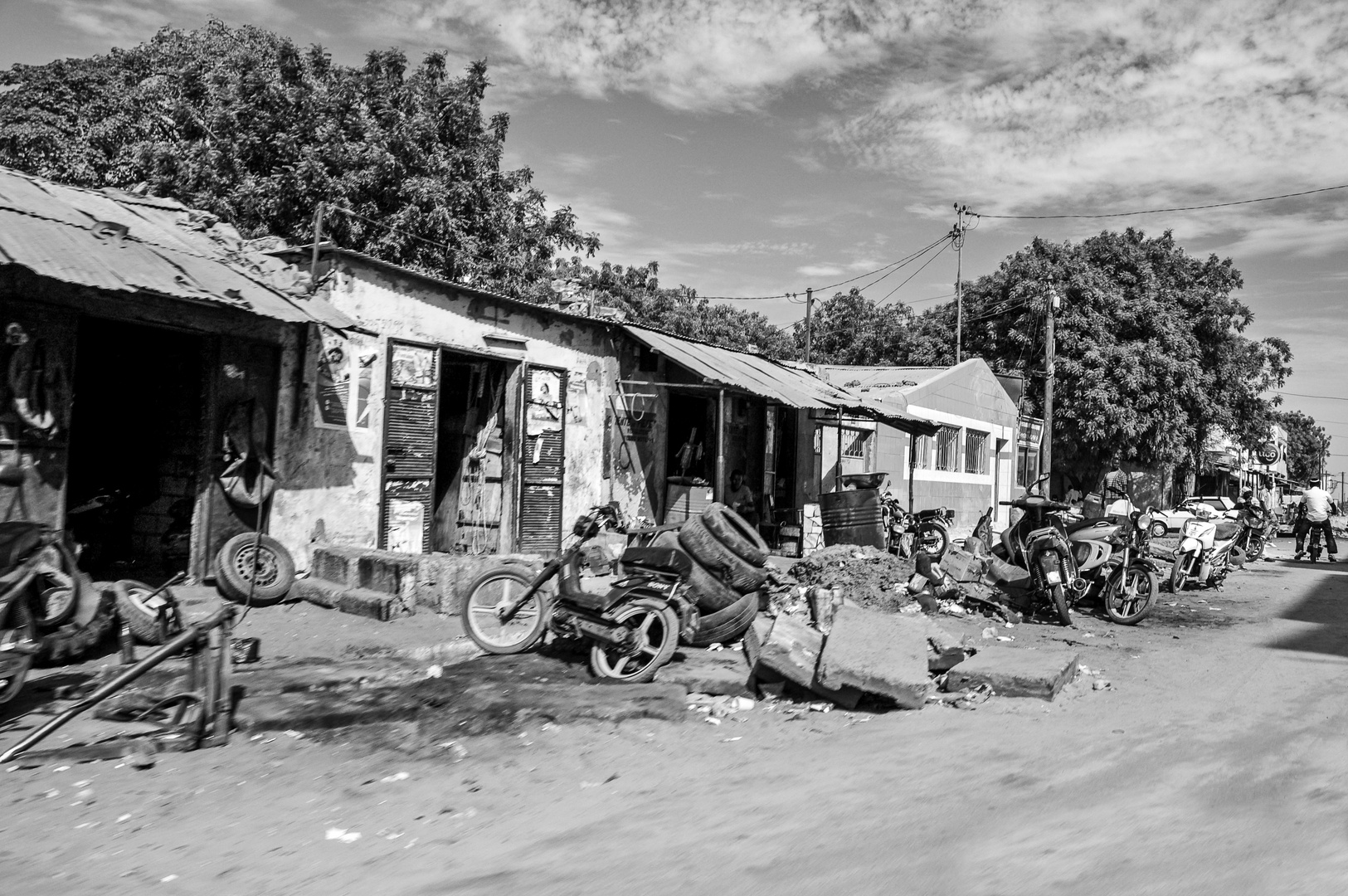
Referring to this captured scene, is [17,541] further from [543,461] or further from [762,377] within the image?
[762,377]

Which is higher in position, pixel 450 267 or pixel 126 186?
pixel 126 186

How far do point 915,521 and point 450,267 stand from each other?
9.44m

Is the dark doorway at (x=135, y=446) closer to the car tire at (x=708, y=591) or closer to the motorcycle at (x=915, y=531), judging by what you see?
the car tire at (x=708, y=591)

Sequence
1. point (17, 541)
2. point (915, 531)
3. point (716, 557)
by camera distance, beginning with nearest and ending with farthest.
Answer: point (17, 541) → point (716, 557) → point (915, 531)

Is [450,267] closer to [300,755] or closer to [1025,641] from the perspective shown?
[1025,641]

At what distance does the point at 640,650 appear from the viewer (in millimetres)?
6312

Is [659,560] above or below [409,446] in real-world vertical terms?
below

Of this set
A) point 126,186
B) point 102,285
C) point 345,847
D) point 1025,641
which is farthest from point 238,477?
point 126,186

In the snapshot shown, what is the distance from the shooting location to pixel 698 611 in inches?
291

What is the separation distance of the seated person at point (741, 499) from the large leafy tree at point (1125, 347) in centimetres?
1504

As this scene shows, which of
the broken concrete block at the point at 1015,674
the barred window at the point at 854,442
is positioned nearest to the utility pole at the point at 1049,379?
the barred window at the point at 854,442

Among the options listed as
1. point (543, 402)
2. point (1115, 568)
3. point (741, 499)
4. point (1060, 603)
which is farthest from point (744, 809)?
point (741, 499)

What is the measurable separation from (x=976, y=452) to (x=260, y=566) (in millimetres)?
18727

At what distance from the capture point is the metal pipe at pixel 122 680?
4145 mm
